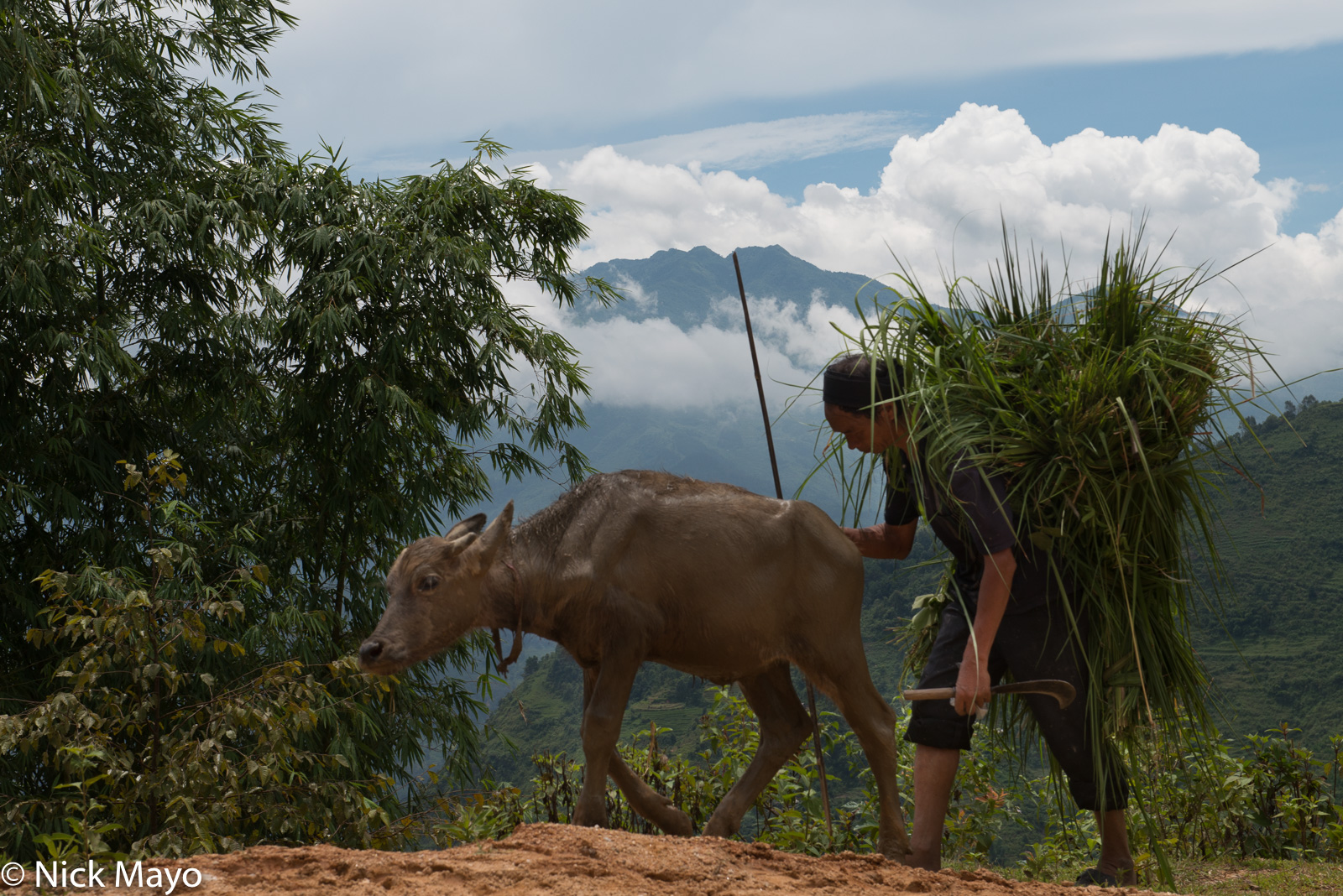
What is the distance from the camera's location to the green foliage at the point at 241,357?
364 inches

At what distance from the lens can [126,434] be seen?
10.5 metres

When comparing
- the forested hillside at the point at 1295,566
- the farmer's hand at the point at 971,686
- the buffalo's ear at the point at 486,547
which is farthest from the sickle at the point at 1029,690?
the forested hillside at the point at 1295,566

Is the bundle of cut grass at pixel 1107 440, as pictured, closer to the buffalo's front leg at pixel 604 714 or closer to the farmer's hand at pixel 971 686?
the farmer's hand at pixel 971 686

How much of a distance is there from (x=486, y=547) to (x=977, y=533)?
1626 mm

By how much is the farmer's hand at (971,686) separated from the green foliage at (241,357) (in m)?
6.37

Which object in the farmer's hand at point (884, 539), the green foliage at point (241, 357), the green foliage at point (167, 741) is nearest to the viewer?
the green foliage at point (167, 741)

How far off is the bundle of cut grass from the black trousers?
0.08m

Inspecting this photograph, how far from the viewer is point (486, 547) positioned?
10.9 feet

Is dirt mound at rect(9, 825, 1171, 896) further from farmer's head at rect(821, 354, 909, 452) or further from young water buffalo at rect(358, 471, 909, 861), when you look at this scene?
farmer's head at rect(821, 354, 909, 452)

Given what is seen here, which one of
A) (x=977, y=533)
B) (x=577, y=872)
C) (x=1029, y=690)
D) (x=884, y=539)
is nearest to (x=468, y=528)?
(x=577, y=872)

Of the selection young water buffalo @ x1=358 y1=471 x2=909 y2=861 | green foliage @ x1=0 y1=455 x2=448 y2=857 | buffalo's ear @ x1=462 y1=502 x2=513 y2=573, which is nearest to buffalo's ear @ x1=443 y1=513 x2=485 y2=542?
young water buffalo @ x1=358 y1=471 x2=909 y2=861

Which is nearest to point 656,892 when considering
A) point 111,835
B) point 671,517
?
point 671,517

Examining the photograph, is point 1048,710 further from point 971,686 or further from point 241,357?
point 241,357

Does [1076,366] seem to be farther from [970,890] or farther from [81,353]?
[81,353]
